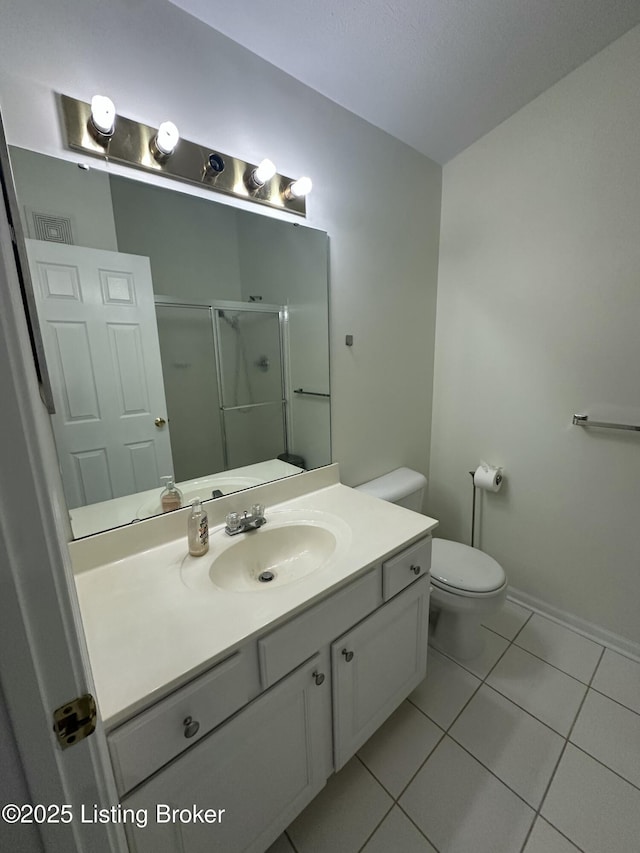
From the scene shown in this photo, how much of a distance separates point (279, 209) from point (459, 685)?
2.04 metres

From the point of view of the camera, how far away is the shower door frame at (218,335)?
44.1 inches

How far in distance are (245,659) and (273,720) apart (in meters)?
0.22

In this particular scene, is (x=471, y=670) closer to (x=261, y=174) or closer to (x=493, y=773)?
(x=493, y=773)

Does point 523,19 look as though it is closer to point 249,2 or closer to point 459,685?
point 249,2

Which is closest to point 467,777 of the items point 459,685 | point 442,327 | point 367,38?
point 459,685

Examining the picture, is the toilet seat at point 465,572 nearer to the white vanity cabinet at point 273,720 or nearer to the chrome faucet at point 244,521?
the white vanity cabinet at point 273,720

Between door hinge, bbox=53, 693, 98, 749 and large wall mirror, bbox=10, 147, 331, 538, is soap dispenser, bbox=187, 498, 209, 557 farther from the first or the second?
door hinge, bbox=53, 693, 98, 749

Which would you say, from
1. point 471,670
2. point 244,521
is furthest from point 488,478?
point 244,521

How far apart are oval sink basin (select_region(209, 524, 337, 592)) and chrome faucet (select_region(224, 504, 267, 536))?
0.02 meters

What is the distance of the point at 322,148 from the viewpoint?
1333 mm

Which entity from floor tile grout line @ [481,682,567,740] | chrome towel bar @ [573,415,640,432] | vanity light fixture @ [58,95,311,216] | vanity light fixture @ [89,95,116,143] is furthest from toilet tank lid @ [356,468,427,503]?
vanity light fixture @ [89,95,116,143]

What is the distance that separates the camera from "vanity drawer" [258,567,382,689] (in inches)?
30.6

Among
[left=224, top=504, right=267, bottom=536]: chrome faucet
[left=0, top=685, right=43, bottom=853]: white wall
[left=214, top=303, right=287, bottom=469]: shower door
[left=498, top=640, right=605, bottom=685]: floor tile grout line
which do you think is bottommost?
[left=498, top=640, right=605, bottom=685]: floor tile grout line

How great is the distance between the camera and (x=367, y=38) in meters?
1.14
